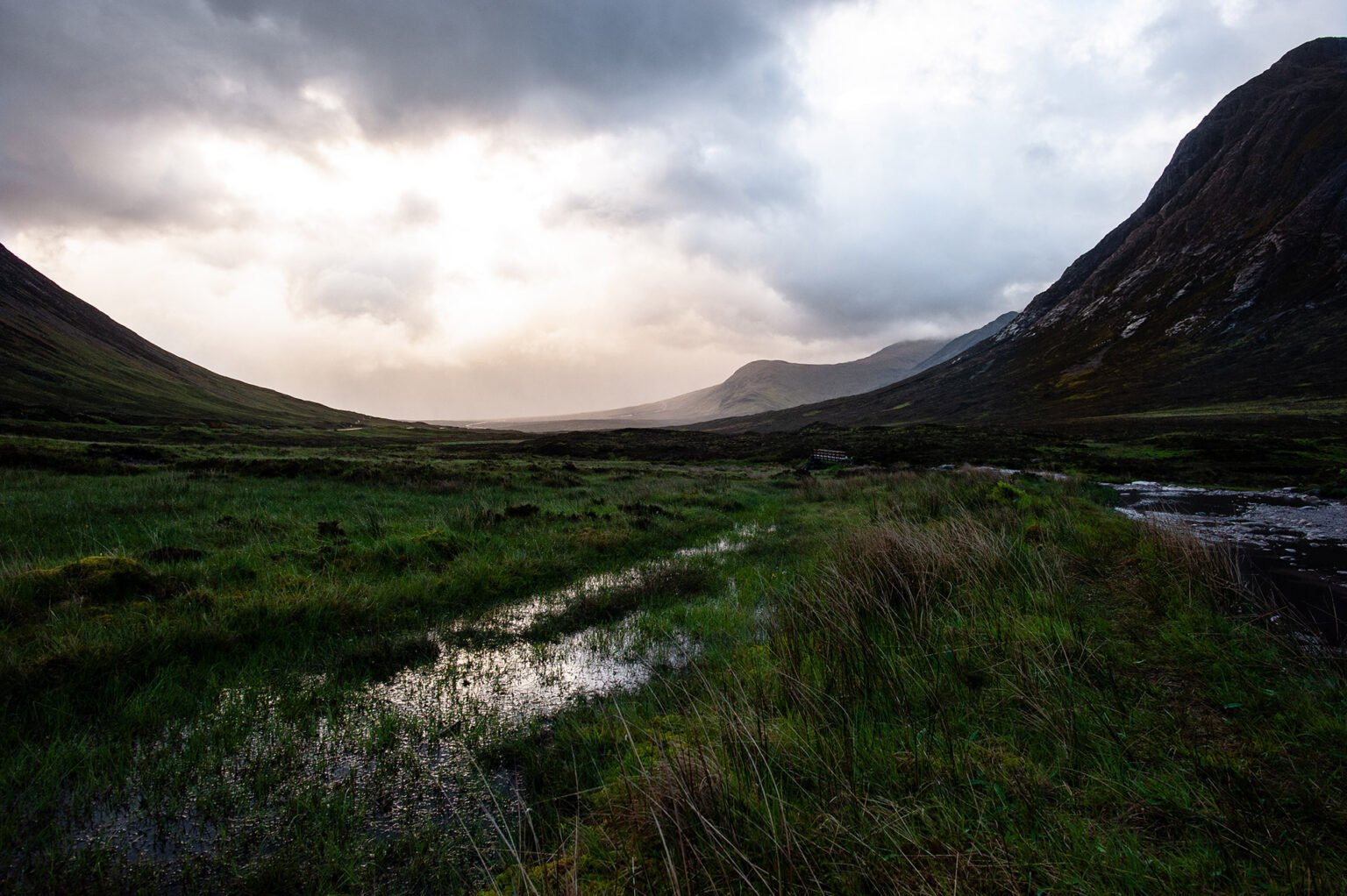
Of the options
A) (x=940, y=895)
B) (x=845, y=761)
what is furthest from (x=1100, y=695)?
(x=940, y=895)


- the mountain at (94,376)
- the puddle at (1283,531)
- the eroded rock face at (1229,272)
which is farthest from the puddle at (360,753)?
the eroded rock face at (1229,272)

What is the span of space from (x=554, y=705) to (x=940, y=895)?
401 cm

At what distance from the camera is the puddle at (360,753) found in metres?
3.38

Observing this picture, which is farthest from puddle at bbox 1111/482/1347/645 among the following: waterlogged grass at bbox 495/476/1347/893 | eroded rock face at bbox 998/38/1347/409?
eroded rock face at bbox 998/38/1347/409

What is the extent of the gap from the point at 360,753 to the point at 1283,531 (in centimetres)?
1889

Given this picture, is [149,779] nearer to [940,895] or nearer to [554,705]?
[554,705]

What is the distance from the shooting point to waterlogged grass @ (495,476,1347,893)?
2.36 m

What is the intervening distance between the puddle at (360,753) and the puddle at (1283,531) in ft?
23.4

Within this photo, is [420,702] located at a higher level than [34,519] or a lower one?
lower

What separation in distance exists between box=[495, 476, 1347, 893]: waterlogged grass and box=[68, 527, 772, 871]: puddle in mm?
609

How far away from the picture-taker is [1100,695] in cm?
384

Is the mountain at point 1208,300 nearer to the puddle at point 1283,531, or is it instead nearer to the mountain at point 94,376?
the puddle at point 1283,531

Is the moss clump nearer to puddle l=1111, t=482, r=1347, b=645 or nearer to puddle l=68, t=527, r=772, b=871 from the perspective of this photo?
puddle l=68, t=527, r=772, b=871

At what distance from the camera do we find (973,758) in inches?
125
